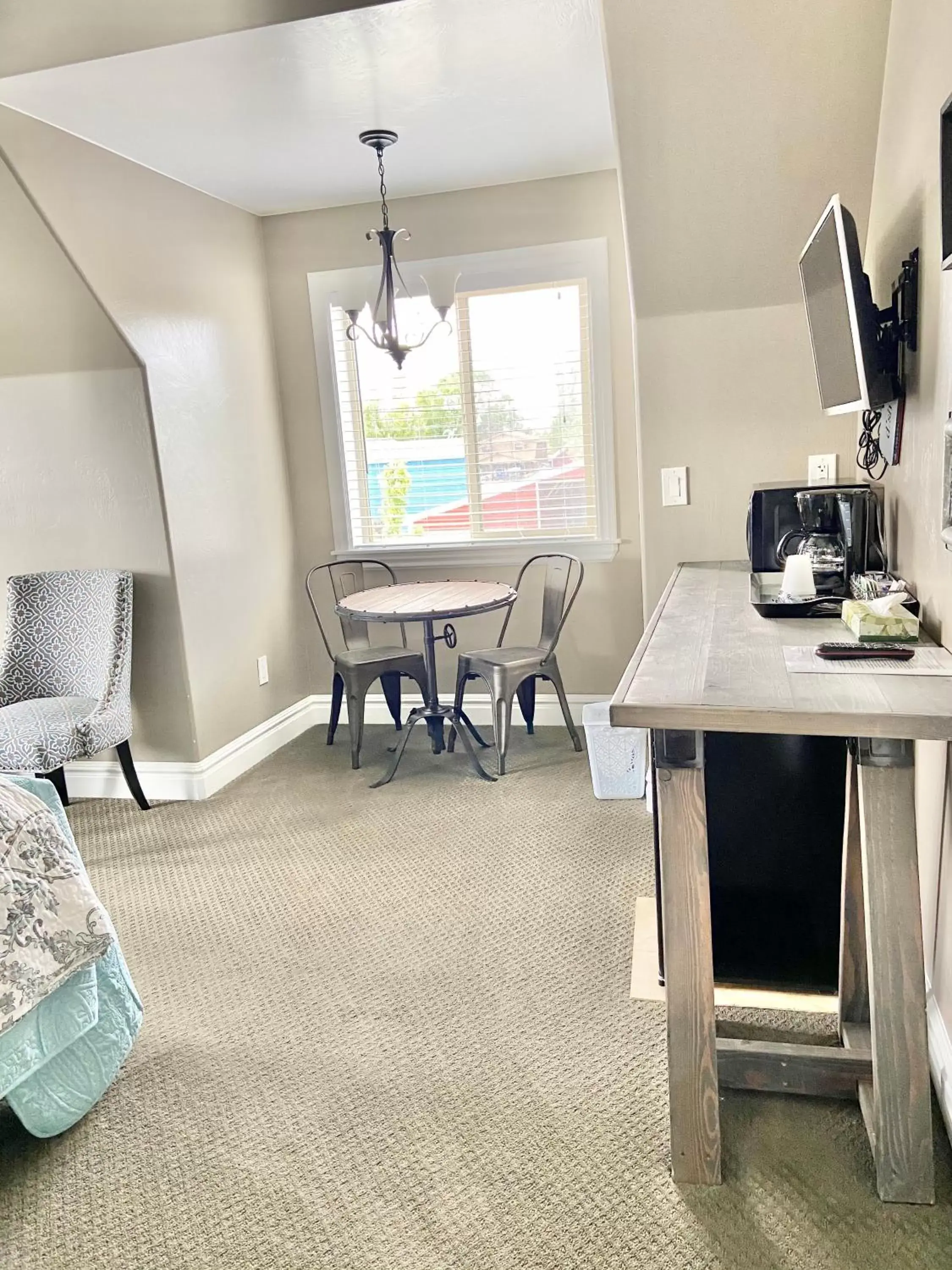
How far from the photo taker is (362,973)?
2.27 m

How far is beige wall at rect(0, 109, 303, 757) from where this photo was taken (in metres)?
3.05

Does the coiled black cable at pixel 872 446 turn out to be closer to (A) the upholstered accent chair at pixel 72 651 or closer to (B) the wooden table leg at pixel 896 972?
(B) the wooden table leg at pixel 896 972

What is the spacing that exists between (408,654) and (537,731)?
2.41 ft

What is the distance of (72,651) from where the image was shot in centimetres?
348

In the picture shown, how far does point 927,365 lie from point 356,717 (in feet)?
8.55

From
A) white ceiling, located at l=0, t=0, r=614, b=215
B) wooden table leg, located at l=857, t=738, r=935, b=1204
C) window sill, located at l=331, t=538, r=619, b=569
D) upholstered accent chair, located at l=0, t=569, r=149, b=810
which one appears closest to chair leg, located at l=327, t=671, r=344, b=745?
window sill, located at l=331, t=538, r=619, b=569

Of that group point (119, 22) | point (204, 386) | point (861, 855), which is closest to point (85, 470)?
point (204, 386)

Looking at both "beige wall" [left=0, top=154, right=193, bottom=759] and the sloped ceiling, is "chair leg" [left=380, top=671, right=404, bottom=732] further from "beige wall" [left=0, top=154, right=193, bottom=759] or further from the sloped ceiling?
the sloped ceiling

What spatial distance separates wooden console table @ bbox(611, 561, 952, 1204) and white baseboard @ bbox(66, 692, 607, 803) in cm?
250

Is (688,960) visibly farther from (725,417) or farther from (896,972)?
(725,417)

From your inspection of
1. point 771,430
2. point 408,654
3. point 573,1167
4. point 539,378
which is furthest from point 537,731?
point 573,1167

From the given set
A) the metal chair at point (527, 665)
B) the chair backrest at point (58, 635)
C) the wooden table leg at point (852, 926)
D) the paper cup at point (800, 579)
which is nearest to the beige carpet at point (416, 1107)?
the wooden table leg at point (852, 926)

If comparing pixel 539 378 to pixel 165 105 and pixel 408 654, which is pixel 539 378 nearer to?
pixel 408 654

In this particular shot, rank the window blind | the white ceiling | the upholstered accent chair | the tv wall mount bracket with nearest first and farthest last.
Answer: the tv wall mount bracket → the white ceiling → the upholstered accent chair → the window blind
